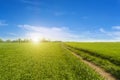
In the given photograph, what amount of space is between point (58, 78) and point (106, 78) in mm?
4846

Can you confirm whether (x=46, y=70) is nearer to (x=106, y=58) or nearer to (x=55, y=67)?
(x=55, y=67)

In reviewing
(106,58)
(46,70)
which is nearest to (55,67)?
(46,70)

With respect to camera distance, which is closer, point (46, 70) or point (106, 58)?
point (46, 70)

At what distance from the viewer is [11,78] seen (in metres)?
16.6

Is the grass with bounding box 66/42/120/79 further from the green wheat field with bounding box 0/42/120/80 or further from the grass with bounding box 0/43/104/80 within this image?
the grass with bounding box 0/43/104/80

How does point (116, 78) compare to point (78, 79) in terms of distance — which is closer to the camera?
point (78, 79)

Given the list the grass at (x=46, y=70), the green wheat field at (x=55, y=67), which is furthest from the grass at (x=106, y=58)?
the grass at (x=46, y=70)

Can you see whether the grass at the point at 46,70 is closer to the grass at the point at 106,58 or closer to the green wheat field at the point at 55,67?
the green wheat field at the point at 55,67

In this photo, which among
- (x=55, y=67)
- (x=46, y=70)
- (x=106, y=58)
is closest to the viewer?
(x=46, y=70)

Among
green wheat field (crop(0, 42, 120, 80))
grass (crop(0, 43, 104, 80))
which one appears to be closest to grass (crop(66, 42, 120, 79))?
green wheat field (crop(0, 42, 120, 80))

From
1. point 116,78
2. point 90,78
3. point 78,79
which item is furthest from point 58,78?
point 116,78

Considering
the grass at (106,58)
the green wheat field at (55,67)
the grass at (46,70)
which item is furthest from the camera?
the grass at (106,58)

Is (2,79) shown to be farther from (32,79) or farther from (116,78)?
(116,78)

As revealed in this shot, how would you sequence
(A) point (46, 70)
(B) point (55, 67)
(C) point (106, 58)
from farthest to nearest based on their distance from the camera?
1. (C) point (106, 58)
2. (B) point (55, 67)
3. (A) point (46, 70)
